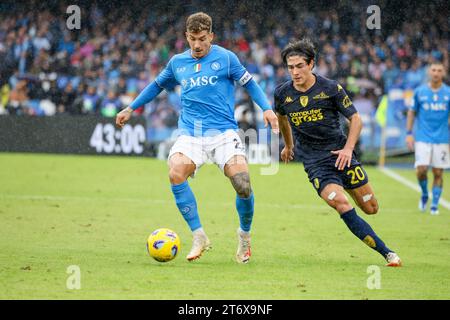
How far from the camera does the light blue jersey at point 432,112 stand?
12773 mm

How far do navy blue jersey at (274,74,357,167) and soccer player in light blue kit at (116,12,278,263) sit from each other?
24cm

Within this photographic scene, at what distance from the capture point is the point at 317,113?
7.75 m

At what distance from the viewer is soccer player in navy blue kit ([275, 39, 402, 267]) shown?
752 cm

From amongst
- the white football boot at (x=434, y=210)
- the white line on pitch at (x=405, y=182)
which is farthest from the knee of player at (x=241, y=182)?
the white line on pitch at (x=405, y=182)

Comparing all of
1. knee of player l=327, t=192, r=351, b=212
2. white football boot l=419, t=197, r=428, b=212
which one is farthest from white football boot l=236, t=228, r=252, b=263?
white football boot l=419, t=197, r=428, b=212

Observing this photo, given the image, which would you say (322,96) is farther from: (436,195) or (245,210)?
(436,195)

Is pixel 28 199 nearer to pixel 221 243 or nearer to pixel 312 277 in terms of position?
pixel 221 243

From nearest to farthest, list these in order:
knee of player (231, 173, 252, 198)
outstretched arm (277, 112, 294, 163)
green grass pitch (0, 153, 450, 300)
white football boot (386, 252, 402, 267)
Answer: green grass pitch (0, 153, 450, 300) → white football boot (386, 252, 402, 267) → knee of player (231, 173, 252, 198) → outstretched arm (277, 112, 294, 163)

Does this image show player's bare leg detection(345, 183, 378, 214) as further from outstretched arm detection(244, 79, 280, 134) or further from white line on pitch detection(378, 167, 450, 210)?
white line on pitch detection(378, 167, 450, 210)

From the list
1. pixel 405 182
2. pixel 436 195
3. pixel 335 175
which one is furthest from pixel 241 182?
pixel 405 182

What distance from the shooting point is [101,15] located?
26.1 m

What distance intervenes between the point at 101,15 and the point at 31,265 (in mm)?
19691

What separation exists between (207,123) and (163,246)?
125cm

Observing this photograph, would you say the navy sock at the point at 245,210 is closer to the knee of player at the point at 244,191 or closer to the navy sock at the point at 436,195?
the knee of player at the point at 244,191
